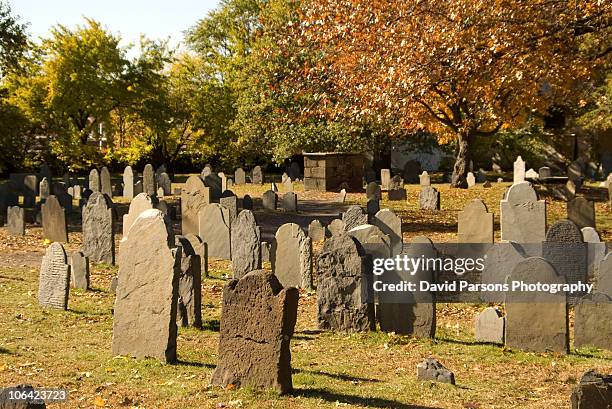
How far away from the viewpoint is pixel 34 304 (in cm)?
1245

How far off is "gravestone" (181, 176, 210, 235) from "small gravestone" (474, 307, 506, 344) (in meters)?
10.2

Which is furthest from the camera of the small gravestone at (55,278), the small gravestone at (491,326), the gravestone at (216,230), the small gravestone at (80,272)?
the gravestone at (216,230)

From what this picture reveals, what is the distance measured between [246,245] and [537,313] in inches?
245

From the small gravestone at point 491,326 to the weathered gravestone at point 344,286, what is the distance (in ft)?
4.43

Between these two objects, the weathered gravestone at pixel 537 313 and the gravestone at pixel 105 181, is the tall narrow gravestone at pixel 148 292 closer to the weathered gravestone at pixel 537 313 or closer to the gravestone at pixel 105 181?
the weathered gravestone at pixel 537 313

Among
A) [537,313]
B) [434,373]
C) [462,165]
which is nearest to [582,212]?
[537,313]

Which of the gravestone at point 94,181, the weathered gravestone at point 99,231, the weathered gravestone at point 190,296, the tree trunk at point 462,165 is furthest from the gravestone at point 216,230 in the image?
the tree trunk at point 462,165

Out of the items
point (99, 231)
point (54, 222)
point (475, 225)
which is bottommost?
point (99, 231)

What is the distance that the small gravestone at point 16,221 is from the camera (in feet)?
67.1

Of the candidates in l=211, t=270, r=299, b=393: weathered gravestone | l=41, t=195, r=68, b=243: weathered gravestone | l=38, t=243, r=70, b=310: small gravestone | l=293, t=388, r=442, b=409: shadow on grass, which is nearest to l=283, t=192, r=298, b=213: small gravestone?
l=41, t=195, r=68, b=243: weathered gravestone

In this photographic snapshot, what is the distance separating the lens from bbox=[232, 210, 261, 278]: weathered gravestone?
14.7m

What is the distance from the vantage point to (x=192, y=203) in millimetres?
19828

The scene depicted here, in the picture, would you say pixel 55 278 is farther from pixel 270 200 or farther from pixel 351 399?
pixel 270 200

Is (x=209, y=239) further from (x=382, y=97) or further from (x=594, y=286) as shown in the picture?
(x=594, y=286)
